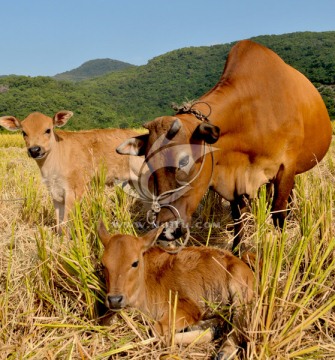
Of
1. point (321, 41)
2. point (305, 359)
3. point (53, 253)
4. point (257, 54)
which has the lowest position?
point (305, 359)

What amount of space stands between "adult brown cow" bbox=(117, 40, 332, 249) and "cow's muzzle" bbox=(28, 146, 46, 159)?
110 inches

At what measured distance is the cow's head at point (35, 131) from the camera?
254 inches

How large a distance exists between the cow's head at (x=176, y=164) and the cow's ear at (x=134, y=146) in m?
0.08

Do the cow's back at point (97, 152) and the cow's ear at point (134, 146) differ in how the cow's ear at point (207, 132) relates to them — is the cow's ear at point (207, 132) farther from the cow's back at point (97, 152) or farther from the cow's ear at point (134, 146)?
the cow's back at point (97, 152)

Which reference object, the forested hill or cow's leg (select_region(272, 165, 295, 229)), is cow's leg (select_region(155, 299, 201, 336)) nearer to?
cow's leg (select_region(272, 165, 295, 229))

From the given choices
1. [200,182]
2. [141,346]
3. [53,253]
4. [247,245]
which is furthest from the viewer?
[247,245]

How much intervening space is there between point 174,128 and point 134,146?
24.1 inches

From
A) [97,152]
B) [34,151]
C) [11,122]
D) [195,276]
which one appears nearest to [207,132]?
[195,276]

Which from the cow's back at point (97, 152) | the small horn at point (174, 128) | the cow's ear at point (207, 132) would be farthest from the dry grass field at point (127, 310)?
the cow's back at point (97, 152)

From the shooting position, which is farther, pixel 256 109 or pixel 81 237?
pixel 256 109

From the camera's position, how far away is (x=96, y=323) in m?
3.25

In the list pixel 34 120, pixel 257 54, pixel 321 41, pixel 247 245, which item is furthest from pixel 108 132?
pixel 321 41

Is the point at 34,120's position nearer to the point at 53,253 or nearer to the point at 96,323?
the point at 53,253

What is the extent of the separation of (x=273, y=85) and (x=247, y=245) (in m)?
1.69
